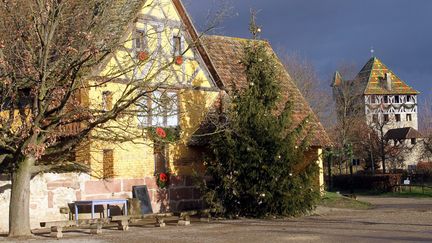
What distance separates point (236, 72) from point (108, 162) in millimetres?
8172

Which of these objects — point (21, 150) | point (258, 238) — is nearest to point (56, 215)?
point (21, 150)

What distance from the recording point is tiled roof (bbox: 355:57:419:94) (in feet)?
328

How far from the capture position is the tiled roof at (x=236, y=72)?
1089 inches

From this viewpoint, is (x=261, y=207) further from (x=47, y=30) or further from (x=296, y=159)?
(x=47, y=30)

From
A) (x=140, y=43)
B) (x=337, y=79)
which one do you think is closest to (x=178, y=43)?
(x=140, y=43)

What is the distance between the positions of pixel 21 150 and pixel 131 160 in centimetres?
726

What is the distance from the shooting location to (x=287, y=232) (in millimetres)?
17203

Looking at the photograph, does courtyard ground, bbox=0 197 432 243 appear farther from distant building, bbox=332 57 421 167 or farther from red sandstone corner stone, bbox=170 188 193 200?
distant building, bbox=332 57 421 167

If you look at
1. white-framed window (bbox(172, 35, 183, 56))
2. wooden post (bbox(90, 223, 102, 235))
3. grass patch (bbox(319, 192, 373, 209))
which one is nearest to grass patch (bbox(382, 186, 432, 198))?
grass patch (bbox(319, 192, 373, 209))

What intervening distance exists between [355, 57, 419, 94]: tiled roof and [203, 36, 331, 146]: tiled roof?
7108 cm

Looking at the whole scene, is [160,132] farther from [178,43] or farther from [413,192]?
[413,192]

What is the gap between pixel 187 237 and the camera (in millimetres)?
16516

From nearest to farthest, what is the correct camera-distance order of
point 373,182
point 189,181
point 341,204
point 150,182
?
point 150,182, point 189,181, point 341,204, point 373,182

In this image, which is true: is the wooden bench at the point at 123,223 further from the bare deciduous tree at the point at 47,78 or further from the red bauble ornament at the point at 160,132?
the red bauble ornament at the point at 160,132
